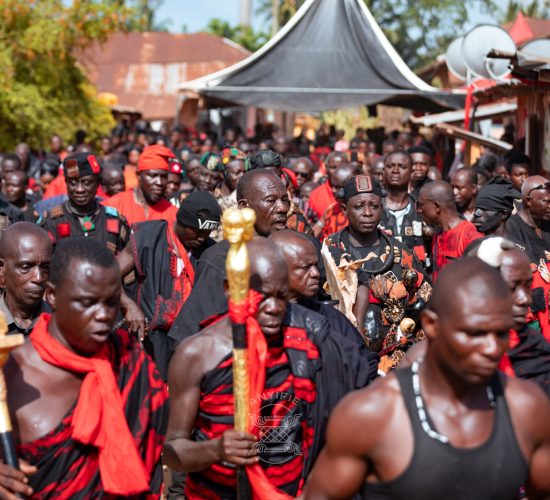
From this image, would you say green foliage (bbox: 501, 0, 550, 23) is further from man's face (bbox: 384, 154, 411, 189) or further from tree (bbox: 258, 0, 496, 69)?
man's face (bbox: 384, 154, 411, 189)

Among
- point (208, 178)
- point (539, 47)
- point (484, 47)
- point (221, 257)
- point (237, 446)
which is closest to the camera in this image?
point (237, 446)

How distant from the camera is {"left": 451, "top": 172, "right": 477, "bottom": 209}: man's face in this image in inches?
355

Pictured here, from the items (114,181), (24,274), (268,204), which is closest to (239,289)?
(24,274)

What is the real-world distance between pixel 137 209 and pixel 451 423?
550cm

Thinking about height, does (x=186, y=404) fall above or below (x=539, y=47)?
below

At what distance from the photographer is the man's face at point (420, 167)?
1066cm

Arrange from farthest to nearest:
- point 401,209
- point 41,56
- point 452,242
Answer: point 41,56, point 401,209, point 452,242

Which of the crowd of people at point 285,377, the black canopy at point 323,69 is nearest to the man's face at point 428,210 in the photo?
the crowd of people at point 285,377

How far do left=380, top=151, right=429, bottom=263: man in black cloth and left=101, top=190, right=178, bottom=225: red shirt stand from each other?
1.83 metres

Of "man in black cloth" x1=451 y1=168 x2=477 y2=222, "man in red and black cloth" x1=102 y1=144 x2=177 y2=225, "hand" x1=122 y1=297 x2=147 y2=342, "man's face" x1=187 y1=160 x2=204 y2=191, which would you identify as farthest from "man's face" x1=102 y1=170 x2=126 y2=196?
"hand" x1=122 y1=297 x2=147 y2=342

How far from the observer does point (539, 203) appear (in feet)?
23.6

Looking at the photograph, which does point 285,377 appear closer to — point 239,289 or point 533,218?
point 239,289

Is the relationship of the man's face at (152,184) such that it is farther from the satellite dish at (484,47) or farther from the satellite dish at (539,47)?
the satellite dish at (539,47)

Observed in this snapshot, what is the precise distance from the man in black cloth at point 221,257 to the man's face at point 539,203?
2.14 metres
